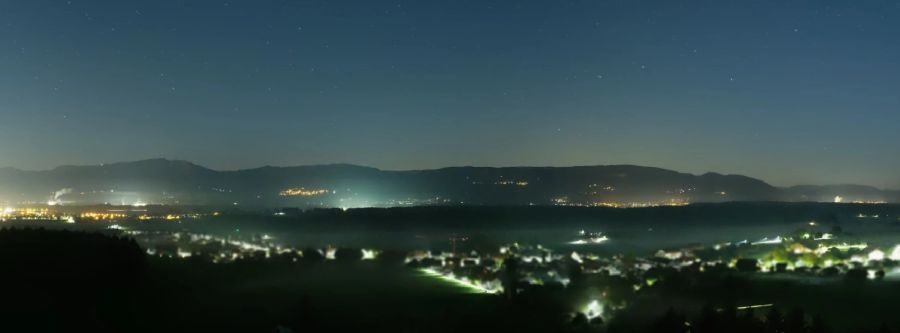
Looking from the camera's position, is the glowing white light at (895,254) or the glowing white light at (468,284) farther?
the glowing white light at (895,254)

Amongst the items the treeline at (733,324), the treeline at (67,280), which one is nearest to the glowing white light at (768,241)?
the treeline at (733,324)

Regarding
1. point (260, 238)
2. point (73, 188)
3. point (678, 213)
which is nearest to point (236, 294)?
point (260, 238)

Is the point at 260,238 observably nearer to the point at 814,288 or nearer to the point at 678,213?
the point at 814,288

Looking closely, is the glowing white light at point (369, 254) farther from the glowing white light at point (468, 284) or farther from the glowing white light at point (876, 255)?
the glowing white light at point (876, 255)

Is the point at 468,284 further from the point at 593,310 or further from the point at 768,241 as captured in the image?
the point at 768,241

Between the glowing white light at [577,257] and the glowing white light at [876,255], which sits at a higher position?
the glowing white light at [577,257]

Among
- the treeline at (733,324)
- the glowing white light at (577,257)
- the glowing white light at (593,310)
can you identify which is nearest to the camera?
the treeline at (733,324)

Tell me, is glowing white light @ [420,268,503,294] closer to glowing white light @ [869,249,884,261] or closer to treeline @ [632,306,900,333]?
treeline @ [632,306,900,333]

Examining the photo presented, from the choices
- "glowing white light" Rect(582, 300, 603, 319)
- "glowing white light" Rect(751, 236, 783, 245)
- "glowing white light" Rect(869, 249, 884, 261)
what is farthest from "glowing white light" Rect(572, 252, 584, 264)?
"glowing white light" Rect(869, 249, 884, 261)
